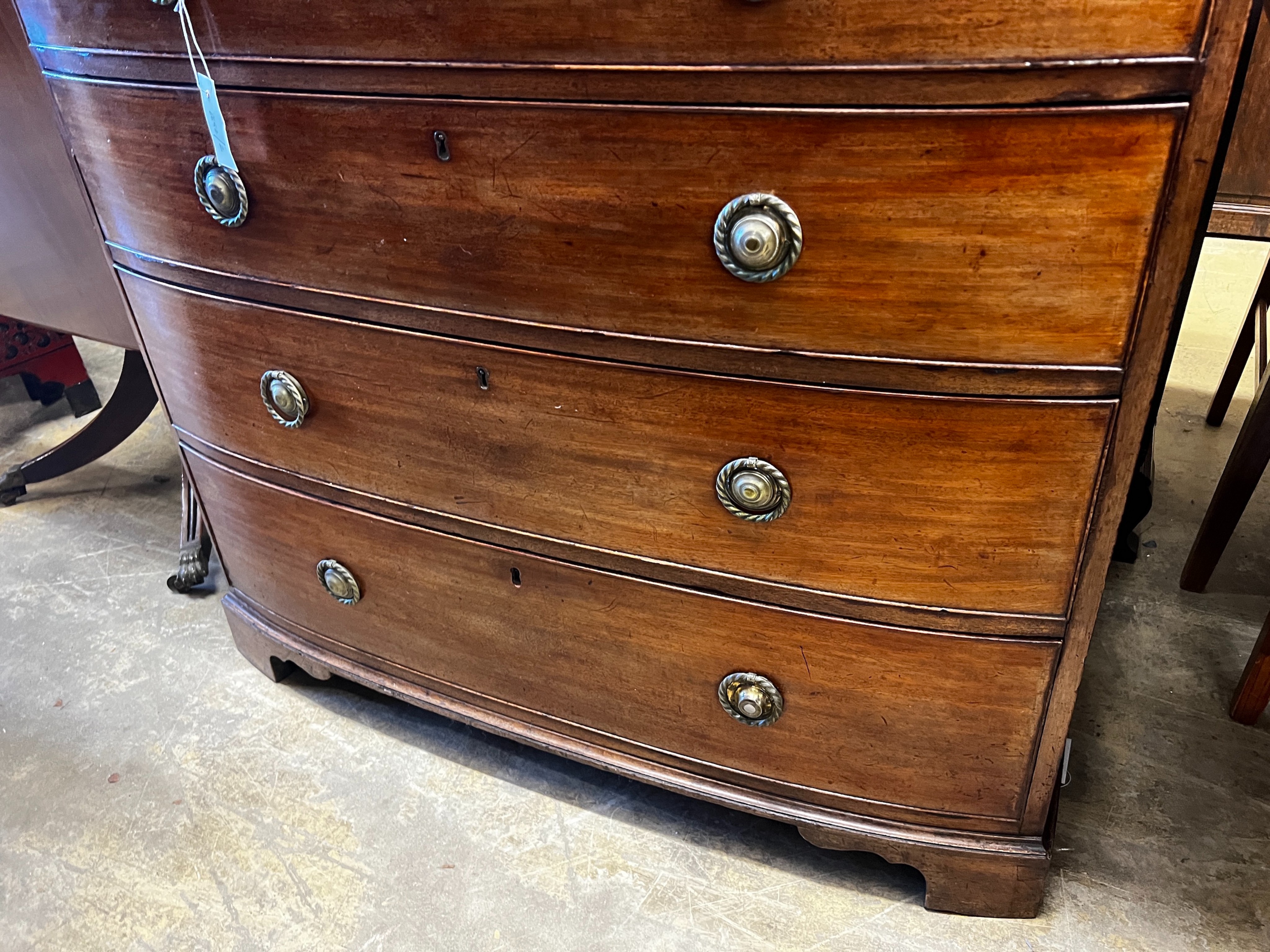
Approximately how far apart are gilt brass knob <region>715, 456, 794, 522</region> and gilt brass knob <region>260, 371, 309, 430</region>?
0.53 metres

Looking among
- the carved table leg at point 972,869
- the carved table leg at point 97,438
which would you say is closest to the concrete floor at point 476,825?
the carved table leg at point 972,869

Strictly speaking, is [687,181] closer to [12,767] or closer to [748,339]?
[748,339]

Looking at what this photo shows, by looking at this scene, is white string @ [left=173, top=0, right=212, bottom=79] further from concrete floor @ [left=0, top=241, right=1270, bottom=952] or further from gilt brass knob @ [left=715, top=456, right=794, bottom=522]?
concrete floor @ [left=0, top=241, right=1270, bottom=952]

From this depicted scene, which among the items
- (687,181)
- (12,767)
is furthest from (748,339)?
(12,767)

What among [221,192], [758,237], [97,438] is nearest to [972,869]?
[758,237]

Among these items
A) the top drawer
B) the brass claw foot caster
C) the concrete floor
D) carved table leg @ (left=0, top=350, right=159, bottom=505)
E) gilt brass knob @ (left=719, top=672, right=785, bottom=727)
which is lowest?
the concrete floor

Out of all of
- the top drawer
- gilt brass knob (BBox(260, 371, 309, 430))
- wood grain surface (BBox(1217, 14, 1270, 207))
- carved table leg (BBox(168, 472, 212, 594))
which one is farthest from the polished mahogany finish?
carved table leg (BBox(168, 472, 212, 594))

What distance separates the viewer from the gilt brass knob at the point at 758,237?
71 centimetres

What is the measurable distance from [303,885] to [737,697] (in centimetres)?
64

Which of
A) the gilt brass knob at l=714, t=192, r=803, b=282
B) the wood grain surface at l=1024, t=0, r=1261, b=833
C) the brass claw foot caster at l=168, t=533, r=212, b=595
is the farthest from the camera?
the brass claw foot caster at l=168, t=533, r=212, b=595

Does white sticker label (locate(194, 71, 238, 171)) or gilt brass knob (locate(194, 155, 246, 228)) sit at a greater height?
white sticker label (locate(194, 71, 238, 171))

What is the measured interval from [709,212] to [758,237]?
0.05m

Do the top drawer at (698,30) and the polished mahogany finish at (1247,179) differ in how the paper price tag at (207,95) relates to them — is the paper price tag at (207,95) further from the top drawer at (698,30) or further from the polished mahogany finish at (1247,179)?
the polished mahogany finish at (1247,179)

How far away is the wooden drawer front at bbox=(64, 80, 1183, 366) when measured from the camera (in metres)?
0.65
